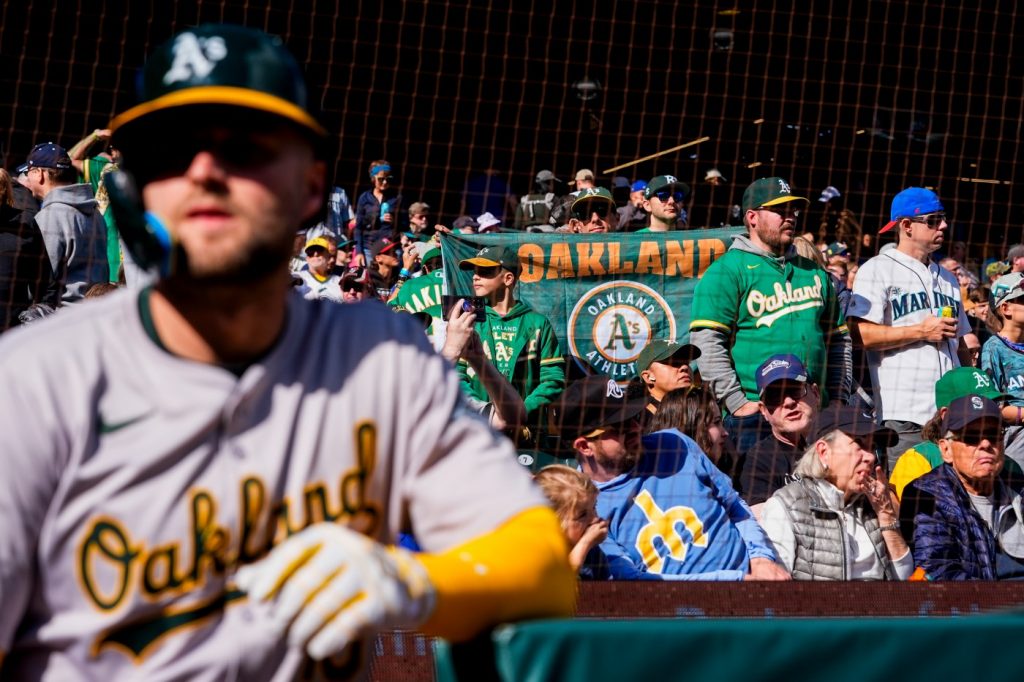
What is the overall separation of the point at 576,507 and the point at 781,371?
5.44 feet

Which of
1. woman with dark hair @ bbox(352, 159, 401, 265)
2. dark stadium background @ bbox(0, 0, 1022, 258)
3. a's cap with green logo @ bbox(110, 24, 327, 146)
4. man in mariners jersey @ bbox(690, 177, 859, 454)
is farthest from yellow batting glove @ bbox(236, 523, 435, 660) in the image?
dark stadium background @ bbox(0, 0, 1022, 258)

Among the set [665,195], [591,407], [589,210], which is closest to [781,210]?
[665,195]

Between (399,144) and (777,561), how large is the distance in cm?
763

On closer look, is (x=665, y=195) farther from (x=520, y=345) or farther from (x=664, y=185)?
(x=520, y=345)

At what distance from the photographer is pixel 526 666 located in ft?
5.11

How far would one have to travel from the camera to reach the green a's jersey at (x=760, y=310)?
6.20 m

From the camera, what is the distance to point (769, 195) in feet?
21.3

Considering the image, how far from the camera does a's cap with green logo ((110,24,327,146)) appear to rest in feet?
4.99

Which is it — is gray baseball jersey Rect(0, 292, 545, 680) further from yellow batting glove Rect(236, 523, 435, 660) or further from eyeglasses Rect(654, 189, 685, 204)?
eyeglasses Rect(654, 189, 685, 204)

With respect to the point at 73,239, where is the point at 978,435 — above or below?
below

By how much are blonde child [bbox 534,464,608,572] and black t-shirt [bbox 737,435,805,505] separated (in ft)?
3.56

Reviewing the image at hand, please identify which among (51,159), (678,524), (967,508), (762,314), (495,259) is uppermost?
(51,159)

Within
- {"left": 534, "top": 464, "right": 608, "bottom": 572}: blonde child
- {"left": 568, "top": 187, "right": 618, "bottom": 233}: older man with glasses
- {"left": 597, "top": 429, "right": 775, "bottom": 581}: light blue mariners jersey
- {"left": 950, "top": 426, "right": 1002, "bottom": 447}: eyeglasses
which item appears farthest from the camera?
{"left": 568, "top": 187, "right": 618, "bottom": 233}: older man with glasses

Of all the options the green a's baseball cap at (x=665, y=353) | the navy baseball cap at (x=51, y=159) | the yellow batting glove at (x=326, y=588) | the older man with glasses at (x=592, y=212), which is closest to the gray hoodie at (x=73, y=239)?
the navy baseball cap at (x=51, y=159)
